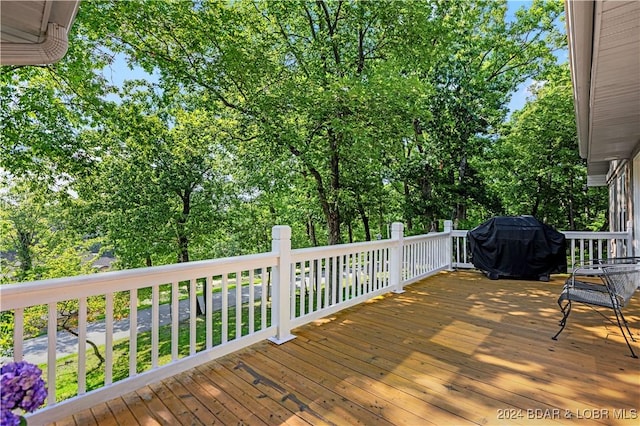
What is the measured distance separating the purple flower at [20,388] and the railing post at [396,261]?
14.4ft

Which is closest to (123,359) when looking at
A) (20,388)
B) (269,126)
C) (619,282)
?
(269,126)

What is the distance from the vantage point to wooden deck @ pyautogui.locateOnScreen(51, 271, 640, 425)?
199cm

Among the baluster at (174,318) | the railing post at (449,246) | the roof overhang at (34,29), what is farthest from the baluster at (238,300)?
the railing post at (449,246)

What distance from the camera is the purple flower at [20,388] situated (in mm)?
1097

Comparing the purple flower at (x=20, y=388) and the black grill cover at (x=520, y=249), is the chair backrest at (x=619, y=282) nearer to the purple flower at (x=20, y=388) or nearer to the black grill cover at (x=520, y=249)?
the black grill cover at (x=520, y=249)

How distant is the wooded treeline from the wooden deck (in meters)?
5.05

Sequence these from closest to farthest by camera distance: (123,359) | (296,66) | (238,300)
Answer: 1. (238,300)
2. (123,359)
3. (296,66)

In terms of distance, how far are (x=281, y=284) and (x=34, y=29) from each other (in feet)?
8.28

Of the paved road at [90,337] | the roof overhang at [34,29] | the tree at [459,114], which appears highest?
the tree at [459,114]

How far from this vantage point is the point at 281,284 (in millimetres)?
3219

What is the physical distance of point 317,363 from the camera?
8.81 feet

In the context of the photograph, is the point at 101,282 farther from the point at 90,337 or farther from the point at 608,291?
the point at 90,337

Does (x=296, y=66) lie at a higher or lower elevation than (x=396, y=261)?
higher

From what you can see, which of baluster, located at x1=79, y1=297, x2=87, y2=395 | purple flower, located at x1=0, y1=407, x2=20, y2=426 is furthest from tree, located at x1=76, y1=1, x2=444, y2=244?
purple flower, located at x1=0, y1=407, x2=20, y2=426
